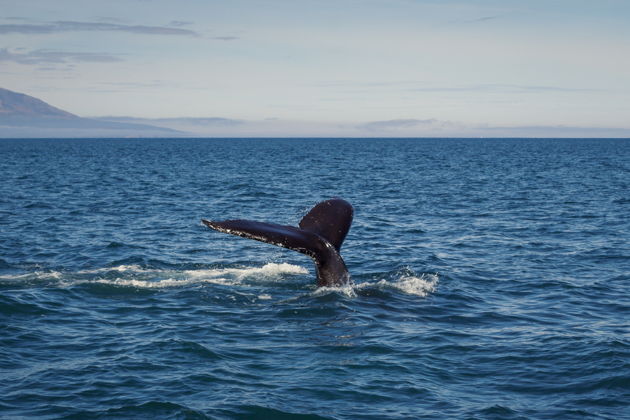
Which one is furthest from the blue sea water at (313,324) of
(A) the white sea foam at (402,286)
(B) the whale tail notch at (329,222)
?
(B) the whale tail notch at (329,222)

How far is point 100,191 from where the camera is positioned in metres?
52.8

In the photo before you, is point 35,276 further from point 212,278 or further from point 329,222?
point 329,222

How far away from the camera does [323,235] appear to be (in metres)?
17.3

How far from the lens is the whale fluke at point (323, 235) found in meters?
16.2

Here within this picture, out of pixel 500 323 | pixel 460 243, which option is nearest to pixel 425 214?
pixel 460 243

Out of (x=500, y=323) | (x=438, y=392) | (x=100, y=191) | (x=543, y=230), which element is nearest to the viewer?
(x=438, y=392)

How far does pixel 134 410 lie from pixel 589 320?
1109 cm

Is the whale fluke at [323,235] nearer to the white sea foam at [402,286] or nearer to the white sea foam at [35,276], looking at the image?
the white sea foam at [402,286]

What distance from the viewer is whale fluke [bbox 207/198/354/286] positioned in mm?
16250

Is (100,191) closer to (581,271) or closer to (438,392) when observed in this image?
(581,271)

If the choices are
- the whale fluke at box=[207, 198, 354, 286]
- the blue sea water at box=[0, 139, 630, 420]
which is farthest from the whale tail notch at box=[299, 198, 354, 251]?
the blue sea water at box=[0, 139, 630, 420]

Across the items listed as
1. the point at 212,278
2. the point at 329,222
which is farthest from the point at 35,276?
the point at 329,222

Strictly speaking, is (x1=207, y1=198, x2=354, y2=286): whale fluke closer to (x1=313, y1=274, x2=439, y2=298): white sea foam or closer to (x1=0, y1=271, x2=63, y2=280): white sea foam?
(x1=313, y1=274, x2=439, y2=298): white sea foam

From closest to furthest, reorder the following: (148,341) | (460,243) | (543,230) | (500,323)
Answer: (148,341), (500,323), (460,243), (543,230)
